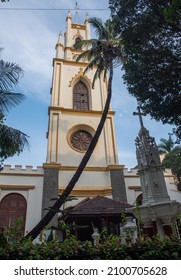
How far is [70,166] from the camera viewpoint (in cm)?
1844

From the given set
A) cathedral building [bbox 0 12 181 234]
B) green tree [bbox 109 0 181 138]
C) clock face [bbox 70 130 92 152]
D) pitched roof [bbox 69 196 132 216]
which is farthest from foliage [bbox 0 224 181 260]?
clock face [bbox 70 130 92 152]

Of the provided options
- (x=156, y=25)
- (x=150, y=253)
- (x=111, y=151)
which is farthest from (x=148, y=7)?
(x=111, y=151)

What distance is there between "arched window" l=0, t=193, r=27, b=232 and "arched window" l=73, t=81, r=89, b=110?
11422mm

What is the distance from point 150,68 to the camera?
10.1 meters

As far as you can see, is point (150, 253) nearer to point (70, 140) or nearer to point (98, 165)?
point (98, 165)

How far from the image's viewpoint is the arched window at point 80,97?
23.4 metres

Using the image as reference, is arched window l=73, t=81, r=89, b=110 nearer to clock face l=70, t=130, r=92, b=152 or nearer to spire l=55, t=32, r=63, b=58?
clock face l=70, t=130, r=92, b=152

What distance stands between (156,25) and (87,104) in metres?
14.7

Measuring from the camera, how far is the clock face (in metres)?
20.5

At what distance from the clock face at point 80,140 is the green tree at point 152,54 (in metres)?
10.6

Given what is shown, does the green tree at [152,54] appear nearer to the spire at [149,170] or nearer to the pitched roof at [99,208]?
the spire at [149,170]

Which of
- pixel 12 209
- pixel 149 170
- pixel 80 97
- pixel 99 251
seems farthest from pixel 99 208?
pixel 80 97

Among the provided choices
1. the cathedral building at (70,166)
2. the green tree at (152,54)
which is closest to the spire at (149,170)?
the green tree at (152,54)

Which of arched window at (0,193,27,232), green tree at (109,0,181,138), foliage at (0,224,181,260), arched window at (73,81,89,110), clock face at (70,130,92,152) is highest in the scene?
arched window at (73,81,89,110)
